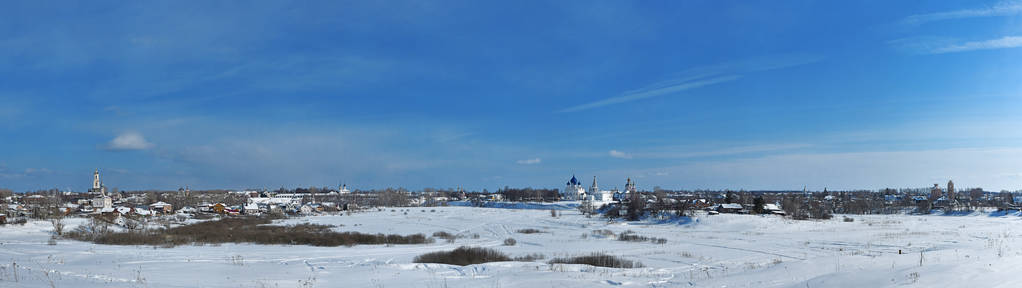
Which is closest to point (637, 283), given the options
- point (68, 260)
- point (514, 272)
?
point (514, 272)

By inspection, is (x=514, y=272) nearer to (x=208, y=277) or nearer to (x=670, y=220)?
(x=208, y=277)

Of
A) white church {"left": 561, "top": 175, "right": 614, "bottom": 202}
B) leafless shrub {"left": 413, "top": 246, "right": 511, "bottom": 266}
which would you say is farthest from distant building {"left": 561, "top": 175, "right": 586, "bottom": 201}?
leafless shrub {"left": 413, "top": 246, "right": 511, "bottom": 266}

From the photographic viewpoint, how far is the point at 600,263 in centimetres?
2027

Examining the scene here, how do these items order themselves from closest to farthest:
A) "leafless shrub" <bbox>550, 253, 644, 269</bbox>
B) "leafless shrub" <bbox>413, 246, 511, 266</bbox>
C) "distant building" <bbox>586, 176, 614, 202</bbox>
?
"leafless shrub" <bbox>550, 253, 644, 269</bbox> → "leafless shrub" <bbox>413, 246, 511, 266</bbox> → "distant building" <bbox>586, 176, 614, 202</bbox>

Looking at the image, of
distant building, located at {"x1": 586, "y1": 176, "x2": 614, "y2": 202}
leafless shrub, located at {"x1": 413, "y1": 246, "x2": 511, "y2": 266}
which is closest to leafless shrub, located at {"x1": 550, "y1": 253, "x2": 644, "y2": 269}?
leafless shrub, located at {"x1": 413, "y1": 246, "x2": 511, "y2": 266}

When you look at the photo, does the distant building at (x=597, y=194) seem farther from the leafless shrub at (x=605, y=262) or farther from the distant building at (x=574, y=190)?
the leafless shrub at (x=605, y=262)

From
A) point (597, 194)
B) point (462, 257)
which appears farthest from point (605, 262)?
point (597, 194)

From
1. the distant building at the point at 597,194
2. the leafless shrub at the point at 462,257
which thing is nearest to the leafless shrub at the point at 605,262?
the leafless shrub at the point at 462,257

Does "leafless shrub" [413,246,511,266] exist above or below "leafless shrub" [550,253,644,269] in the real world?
below

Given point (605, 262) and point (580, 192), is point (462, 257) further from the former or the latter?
point (580, 192)

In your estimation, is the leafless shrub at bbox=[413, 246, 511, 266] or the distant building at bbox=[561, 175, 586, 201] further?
the distant building at bbox=[561, 175, 586, 201]

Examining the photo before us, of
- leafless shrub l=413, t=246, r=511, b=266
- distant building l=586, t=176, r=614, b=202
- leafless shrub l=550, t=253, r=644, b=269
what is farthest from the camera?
distant building l=586, t=176, r=614, b=202

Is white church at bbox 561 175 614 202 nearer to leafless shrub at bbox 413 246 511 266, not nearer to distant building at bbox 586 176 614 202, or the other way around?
distant building at bbox 586 176 614 202

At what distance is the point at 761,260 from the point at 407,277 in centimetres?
1476
